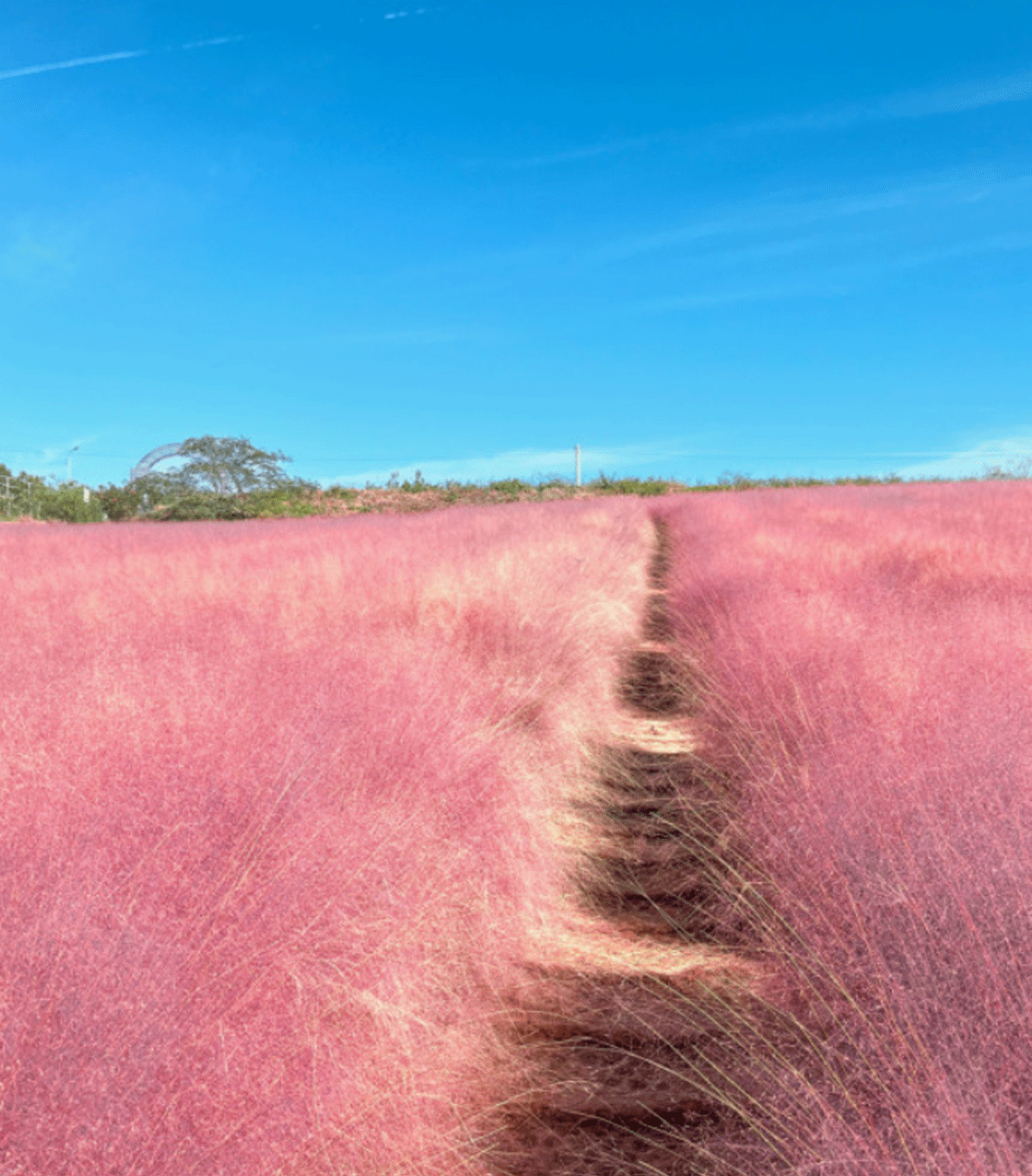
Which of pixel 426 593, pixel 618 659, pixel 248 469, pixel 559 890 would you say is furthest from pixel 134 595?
pixel 248 469

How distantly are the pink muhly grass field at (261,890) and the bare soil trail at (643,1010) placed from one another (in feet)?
0.58

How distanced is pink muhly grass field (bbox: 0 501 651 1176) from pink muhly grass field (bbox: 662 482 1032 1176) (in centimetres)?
91

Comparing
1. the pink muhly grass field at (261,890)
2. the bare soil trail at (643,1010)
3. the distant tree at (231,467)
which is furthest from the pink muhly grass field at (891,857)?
the distant tree at (231,467)

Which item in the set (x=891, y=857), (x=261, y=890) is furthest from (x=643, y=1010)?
(x=261, y=890)

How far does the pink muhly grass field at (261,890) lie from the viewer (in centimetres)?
167

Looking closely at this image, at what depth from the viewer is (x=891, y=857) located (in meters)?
2.65

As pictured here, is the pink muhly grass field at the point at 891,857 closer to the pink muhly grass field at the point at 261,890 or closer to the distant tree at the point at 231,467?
the pink muhly grass field at the point at 261,890

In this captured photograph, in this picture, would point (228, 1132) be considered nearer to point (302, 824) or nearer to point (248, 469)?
point (302, 824)

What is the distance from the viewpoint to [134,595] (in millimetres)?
7148

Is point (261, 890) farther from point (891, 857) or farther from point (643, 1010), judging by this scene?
point (891, 857)

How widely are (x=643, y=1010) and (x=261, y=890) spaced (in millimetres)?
1415

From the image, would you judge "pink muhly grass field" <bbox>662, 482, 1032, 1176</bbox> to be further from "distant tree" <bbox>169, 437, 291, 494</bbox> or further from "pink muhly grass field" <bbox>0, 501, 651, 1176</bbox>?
"distant tree" <bbox>169, 437, 291, 494</bbox>

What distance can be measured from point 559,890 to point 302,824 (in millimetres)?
1498

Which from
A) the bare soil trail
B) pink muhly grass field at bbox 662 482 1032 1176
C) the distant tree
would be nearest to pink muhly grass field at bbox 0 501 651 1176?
the bare soil trail
